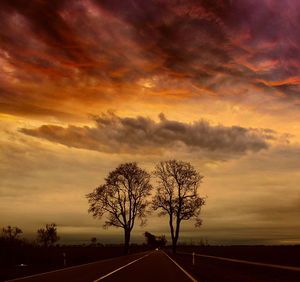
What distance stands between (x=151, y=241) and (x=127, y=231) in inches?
3774

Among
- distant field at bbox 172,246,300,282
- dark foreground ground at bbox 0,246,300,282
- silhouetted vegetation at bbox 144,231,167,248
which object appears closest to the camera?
distant field at bbox 172,246,300,282

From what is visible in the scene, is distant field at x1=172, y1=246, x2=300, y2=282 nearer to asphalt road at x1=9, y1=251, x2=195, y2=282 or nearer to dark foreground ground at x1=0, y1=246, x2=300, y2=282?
dark foreground ground at x1=0, y1=246, x2=300, y2=282

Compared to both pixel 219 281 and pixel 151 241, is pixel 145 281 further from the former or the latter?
pixel 151 241

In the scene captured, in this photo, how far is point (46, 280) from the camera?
559 inches

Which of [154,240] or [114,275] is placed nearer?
[114,275]

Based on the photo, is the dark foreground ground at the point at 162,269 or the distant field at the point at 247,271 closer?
the distant field at the point at 247,271

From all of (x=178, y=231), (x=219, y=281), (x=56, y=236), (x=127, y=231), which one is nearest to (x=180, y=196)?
(x=178, y=231)

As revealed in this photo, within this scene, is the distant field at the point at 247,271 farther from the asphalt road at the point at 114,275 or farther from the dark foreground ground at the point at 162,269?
the asphalt road at the point at 114,275

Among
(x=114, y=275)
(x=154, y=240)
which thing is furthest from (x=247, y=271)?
(x=154, y=240)

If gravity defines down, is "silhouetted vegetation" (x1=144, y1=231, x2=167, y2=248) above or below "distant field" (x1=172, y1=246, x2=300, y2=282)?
above

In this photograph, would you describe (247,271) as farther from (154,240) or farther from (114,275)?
(154,240)

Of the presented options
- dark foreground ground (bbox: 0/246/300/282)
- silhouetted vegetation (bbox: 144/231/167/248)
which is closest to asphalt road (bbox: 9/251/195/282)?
dark foreground ground (bbox: 0/246/300/282)

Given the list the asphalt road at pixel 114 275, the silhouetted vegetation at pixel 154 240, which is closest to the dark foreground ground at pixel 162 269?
the asphalt road at pixel 114 275

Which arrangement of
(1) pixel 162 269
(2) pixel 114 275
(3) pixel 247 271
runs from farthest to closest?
(1) pixel 162 269 → (3) pixel 247 271 → (2) pixel 114 275
